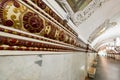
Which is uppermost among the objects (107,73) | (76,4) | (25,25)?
(76,4)

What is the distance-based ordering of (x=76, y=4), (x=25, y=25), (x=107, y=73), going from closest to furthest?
(x=25, y=25)
(x=76, y=4)
(x=107, y=73)

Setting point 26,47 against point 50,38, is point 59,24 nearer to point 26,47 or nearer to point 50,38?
point 50,38

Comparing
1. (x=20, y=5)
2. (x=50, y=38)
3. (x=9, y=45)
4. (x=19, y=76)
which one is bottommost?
(x=19, y=76)

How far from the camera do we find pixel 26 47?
42.4 inches

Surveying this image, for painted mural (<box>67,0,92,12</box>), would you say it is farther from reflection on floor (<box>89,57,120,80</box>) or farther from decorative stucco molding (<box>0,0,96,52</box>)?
reflection on floor (<box>89,57,120,80</box>)

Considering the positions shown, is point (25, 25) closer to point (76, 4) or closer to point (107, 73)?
point (76, 4)

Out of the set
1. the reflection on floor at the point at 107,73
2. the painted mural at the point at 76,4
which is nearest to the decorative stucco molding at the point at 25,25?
the painted mural at the point at 76,4

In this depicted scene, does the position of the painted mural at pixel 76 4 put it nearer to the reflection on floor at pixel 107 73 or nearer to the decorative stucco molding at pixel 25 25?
the decorative stucco molding at pixel 25 25

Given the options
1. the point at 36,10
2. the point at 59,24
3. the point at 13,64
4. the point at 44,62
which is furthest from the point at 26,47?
the point at 59,24

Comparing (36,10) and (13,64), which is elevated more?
(36,10)

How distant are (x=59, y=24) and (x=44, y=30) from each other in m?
0.44

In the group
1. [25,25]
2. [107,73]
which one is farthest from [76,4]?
[107,73]

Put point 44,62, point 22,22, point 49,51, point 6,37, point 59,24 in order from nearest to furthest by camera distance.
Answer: point 6,37 → point 22,22 → point 44,62 → point 49,51 → point 59,24

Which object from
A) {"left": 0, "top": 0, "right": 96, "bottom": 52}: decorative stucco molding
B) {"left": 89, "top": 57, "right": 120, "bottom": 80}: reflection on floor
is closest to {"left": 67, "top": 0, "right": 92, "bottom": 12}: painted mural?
{"left": 0, "top": 0, "right": 96, "bottom": 52}: decorative stucco molding
